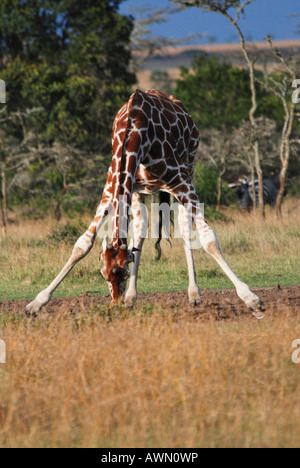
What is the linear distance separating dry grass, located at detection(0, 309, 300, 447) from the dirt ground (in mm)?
940

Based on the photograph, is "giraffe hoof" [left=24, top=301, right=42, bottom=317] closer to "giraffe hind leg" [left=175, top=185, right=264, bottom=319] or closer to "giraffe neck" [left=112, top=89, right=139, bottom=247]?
"giraffe neck" [left=112, top=89, right=139, bottom=247]

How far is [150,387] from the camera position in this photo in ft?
13.8

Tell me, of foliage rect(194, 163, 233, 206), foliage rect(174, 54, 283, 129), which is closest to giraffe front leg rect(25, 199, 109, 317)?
foliage rect(194, 163, 233, 206)

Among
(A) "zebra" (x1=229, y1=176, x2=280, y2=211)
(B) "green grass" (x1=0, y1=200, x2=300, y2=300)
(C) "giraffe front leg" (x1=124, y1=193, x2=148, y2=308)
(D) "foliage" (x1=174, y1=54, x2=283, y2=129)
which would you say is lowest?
(A) "zebra" (x1=229, y1=176, x2=280, y2=211)

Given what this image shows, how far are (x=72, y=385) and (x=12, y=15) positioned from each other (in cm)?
2008

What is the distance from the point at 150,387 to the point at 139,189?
3630 millimetres

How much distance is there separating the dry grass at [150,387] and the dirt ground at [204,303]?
3.08 ft

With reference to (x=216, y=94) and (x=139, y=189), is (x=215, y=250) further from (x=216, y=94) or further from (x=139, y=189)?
(x=216, y=94)

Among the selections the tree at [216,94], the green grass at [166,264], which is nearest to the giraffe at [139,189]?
the green grass at [166,264]

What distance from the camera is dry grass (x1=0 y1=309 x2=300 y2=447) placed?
360 centimetres

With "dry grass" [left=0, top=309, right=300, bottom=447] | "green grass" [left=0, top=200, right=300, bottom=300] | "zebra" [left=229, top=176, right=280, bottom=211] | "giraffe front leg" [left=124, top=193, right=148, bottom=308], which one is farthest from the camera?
"zebra" [left=229, top=176, right=280, bottom=211]

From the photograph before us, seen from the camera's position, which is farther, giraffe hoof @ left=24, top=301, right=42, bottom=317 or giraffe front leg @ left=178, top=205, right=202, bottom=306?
giraffe front leg @ left=178, top=205, right=202, bottom=306

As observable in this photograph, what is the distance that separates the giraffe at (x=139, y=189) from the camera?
5902 mm
